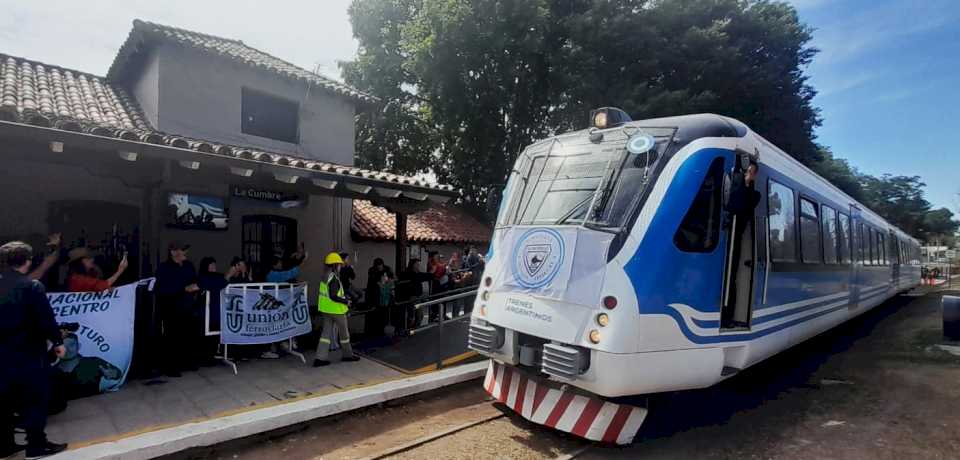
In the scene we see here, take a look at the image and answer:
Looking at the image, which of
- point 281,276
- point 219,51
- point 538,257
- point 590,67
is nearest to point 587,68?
point 590,67

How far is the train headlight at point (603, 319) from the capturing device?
4156 mm

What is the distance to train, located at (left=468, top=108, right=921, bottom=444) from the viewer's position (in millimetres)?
4246

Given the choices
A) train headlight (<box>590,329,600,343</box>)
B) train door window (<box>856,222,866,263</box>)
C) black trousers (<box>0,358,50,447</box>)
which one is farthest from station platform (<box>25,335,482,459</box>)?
train door window (<box>856,222,866,263</box>)

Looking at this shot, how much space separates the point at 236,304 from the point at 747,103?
16561mm

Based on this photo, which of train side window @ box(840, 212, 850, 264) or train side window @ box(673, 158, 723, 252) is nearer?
train side window @ box(673, 158, 723, 252)

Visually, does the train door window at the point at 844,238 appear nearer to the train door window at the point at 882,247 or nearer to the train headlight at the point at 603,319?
the train door window at the point at 882,247

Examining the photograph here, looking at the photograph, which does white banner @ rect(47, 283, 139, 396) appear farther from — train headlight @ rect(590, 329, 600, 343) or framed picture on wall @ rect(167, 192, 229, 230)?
train headlight @ rect(590, 329, 600, 343)

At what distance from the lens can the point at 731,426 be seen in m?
5.33

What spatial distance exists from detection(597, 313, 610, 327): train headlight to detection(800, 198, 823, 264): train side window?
13.0 ft

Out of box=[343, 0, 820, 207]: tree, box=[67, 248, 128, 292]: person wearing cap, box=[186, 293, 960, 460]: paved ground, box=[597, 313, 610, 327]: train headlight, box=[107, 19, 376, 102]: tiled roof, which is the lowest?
box=[186, 293, 960, 460]: paved ground

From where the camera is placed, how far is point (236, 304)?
6832 millimetres

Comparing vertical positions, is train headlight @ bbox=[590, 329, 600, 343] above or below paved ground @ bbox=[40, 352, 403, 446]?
above

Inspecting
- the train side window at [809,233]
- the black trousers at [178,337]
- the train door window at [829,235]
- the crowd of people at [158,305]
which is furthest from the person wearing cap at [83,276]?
the train door window at [829,235]

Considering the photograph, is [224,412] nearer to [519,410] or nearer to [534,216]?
[519,410]
